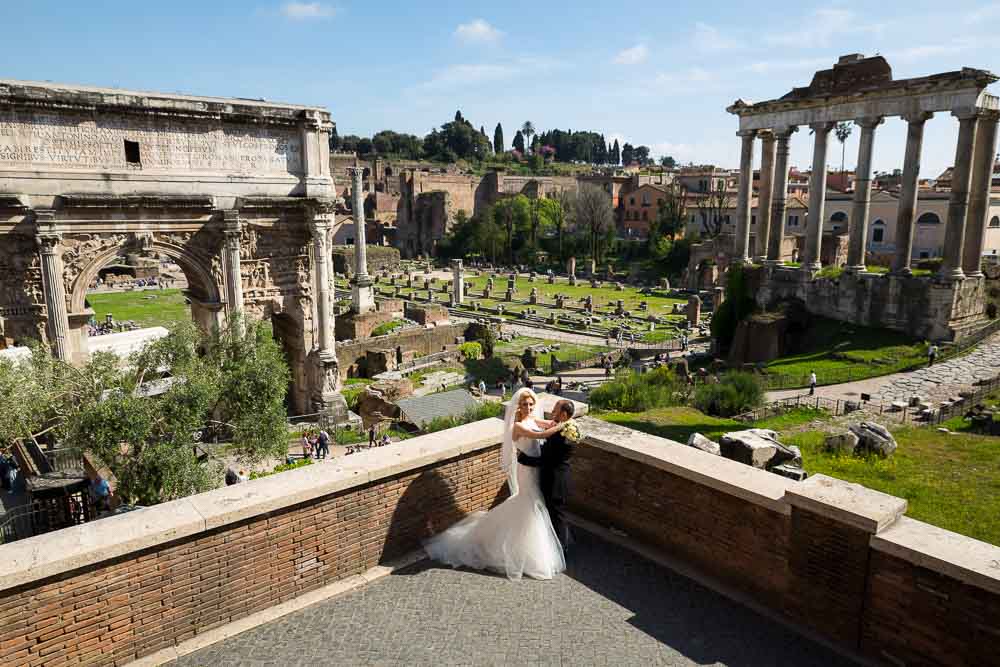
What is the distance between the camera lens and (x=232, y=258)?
55.1ft

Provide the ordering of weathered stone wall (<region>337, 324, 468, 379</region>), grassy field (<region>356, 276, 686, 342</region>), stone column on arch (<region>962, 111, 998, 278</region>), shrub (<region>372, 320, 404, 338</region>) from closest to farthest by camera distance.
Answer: stone column on arch (<region>962, 111, 998, 278</region>) → weathered stone wall (<region>337, 324, 468, 379</region>) → shrub (<region>372, 320, 404, 338</region>) → grassy field (<region>356, 276, 686, 342</region>)

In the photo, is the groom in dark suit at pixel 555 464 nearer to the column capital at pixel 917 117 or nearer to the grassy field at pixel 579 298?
the column capital at pixel 917 117

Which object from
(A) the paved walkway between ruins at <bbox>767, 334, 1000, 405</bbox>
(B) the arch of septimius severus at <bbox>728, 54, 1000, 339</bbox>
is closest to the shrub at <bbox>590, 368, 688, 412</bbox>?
(A) the paved walkway between ruins at <bbox>767, 334, 1000, 405</bbox>

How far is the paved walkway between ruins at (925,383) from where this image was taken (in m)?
18.5

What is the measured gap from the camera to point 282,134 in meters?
17.2

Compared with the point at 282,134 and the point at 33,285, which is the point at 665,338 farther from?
the point at 33,285

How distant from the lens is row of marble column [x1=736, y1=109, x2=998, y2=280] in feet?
73.4

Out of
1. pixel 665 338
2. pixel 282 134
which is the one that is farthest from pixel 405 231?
pixel 282 134

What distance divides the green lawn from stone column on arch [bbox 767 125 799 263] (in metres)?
30.3

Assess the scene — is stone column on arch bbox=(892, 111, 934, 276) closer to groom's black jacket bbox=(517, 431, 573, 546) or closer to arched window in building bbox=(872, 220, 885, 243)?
groom's black jacket bbox=(517, 431, 573, 546)

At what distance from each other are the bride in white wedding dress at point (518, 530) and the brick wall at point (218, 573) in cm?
37

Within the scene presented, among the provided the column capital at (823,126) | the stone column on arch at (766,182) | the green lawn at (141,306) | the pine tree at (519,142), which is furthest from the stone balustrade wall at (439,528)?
the pine tree at (519,142)

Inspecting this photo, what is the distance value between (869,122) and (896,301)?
6482 mm

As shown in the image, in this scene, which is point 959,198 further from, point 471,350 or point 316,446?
point 316,446
